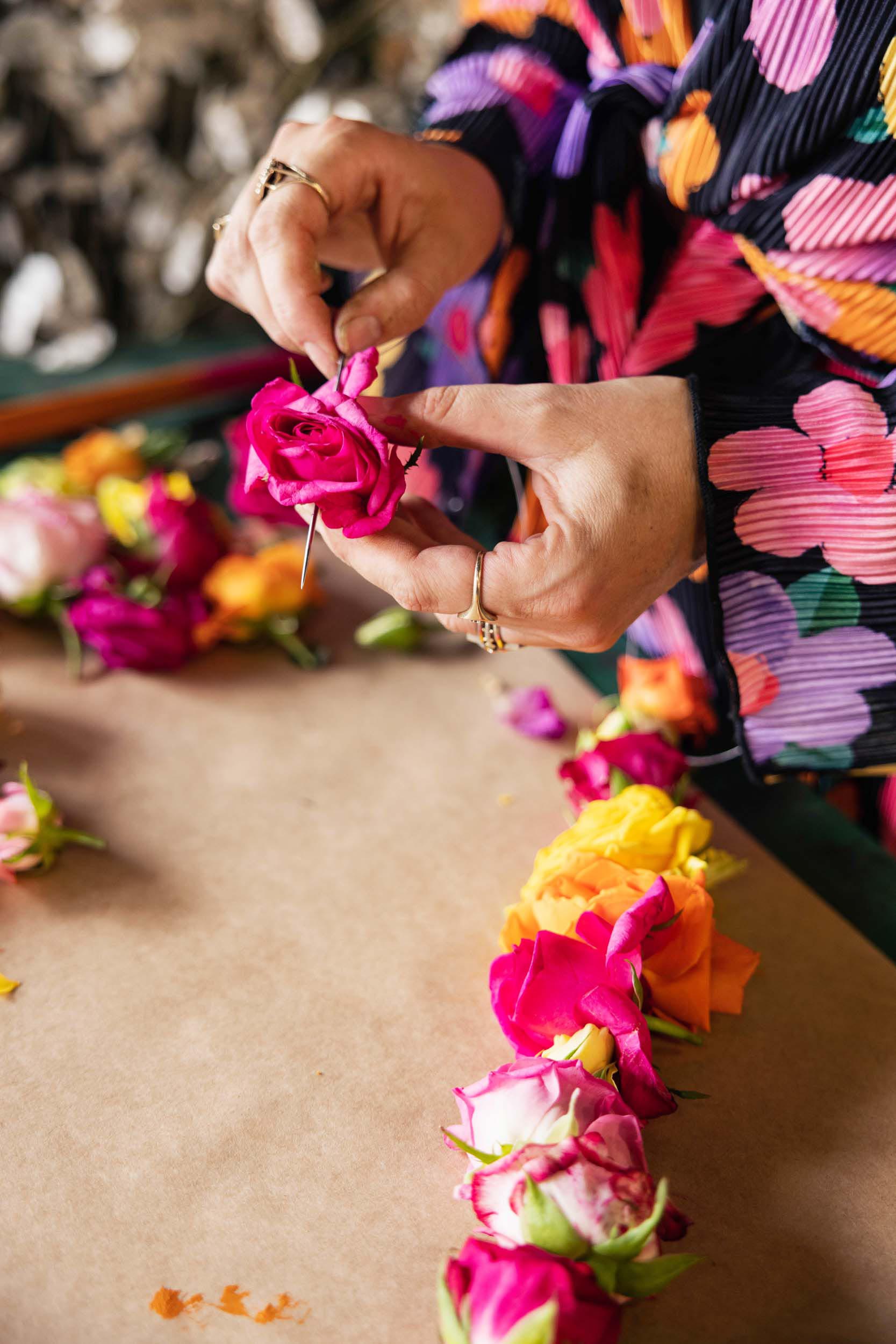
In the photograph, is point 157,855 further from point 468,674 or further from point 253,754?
point 468,674

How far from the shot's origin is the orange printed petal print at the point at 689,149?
2.45ft

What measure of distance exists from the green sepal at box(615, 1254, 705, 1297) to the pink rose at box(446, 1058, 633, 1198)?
6 cm

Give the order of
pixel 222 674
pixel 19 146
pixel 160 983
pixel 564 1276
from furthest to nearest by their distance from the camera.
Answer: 1. pixel 19 146
2. pixel 222 674
3. pixel 160 983
4. pixel 564 1276

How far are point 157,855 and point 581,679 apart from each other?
41 centimetres

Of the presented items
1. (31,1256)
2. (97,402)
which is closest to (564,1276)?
(31,1256)

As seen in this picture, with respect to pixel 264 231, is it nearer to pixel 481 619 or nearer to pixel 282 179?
pixel 282 179

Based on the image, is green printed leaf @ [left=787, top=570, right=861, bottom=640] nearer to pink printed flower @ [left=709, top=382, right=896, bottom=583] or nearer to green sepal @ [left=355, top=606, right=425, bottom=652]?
pink printed flower @ [left=709, top=382, right=896, bottom=583]

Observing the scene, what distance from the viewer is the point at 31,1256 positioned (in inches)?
20.2

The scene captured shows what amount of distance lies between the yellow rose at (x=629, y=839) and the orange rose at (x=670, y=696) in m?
0.17

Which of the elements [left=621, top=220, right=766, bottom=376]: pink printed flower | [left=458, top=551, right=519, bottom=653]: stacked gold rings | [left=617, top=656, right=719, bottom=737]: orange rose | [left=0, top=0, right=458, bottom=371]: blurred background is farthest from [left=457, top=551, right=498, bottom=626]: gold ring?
[left=0, top=0, right=458, bottom=371]: blurred background

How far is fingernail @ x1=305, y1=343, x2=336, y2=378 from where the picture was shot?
70cm

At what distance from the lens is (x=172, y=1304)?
496mm

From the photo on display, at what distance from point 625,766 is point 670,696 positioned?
13 centimetres

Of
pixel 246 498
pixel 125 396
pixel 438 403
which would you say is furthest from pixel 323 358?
pixel 125 396
